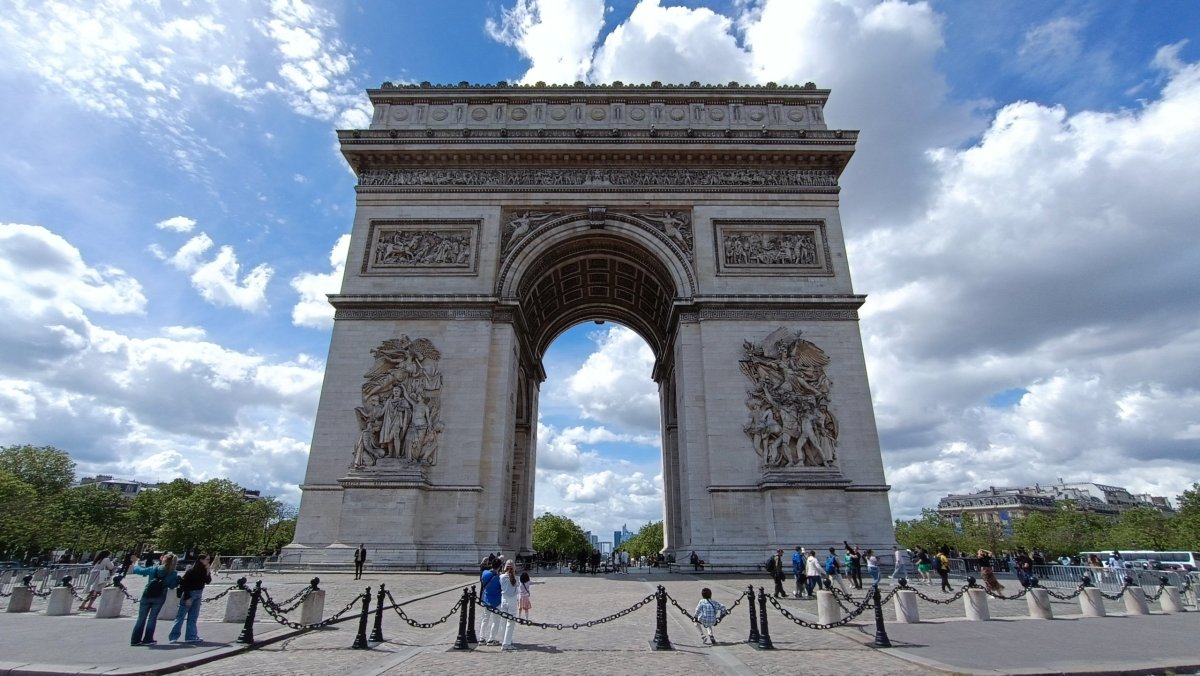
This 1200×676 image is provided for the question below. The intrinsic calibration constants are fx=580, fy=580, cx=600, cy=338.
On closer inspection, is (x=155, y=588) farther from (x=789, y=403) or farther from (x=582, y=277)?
(x=582, y=277)

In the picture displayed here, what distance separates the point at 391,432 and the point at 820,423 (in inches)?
646

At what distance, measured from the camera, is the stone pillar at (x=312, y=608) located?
10.1 metres

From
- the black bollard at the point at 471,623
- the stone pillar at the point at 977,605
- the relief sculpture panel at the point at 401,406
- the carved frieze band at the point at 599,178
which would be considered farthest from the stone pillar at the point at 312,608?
the carved frieze band at the point at 599,178

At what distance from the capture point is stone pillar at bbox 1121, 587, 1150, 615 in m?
12.5

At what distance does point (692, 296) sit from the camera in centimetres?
2505

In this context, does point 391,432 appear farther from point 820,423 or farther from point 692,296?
point 820,423

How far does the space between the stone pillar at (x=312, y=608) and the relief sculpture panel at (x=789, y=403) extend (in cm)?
1609

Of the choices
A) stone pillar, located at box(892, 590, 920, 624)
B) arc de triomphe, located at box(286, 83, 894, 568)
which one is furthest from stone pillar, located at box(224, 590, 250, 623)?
stone pillar, located at box(892, 590, 920, 624)

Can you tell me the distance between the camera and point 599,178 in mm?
27203

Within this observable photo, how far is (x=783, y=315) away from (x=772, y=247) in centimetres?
347

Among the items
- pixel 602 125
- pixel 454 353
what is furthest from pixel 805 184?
pixel 454 353

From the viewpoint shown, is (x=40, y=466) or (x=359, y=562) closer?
(x=359, y=562)

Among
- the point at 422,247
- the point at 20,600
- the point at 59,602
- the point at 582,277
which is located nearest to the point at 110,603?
the point at 59,602

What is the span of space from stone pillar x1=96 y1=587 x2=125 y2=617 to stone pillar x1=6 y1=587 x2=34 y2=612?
7.33 ft
